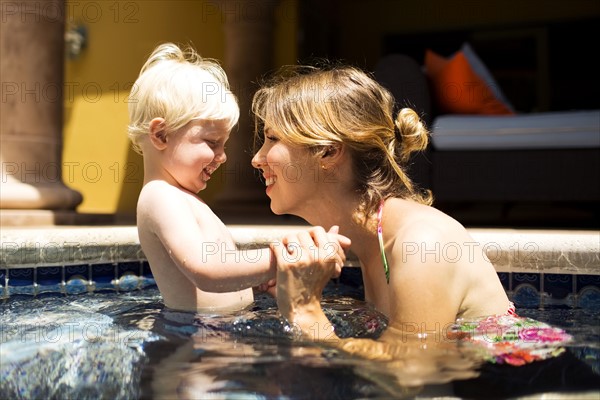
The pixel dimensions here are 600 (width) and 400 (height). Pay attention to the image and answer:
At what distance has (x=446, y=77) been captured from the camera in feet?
17.1

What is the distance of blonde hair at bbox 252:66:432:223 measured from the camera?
7.36ft

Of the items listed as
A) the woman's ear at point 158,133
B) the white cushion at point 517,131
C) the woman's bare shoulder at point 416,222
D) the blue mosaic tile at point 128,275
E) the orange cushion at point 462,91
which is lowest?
the blue mosaic tile at point 128,275

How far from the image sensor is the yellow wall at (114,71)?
759 cm

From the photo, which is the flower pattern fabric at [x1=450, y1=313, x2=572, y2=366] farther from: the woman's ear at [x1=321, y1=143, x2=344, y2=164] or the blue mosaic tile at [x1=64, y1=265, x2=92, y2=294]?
the blue mosaic tile at [x1=64, y1=265, x2=92, y2=294]

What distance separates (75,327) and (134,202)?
565cm

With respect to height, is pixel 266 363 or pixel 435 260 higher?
pixel 435 260

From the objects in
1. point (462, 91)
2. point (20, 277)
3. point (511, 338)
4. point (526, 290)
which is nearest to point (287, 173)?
point (511, 338)

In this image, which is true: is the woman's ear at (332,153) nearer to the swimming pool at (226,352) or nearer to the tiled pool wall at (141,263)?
the swimming pool at (226,352)

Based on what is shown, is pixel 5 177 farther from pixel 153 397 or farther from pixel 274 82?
pixel 153 397

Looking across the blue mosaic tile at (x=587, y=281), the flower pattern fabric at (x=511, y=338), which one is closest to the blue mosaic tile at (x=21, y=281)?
the flower pattern fabric at (x=511, y=338)

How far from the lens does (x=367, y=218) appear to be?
2.33 metres

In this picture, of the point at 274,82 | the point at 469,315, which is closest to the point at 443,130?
the point at 274,82

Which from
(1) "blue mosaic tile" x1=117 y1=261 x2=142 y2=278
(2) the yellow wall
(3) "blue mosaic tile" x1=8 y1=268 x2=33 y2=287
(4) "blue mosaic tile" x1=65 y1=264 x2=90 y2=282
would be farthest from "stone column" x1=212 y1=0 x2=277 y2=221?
(3) "blue mosaic tile" x1=8 y1=268 x2=33 y2=287

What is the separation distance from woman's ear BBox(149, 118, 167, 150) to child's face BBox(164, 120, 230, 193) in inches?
0.9
